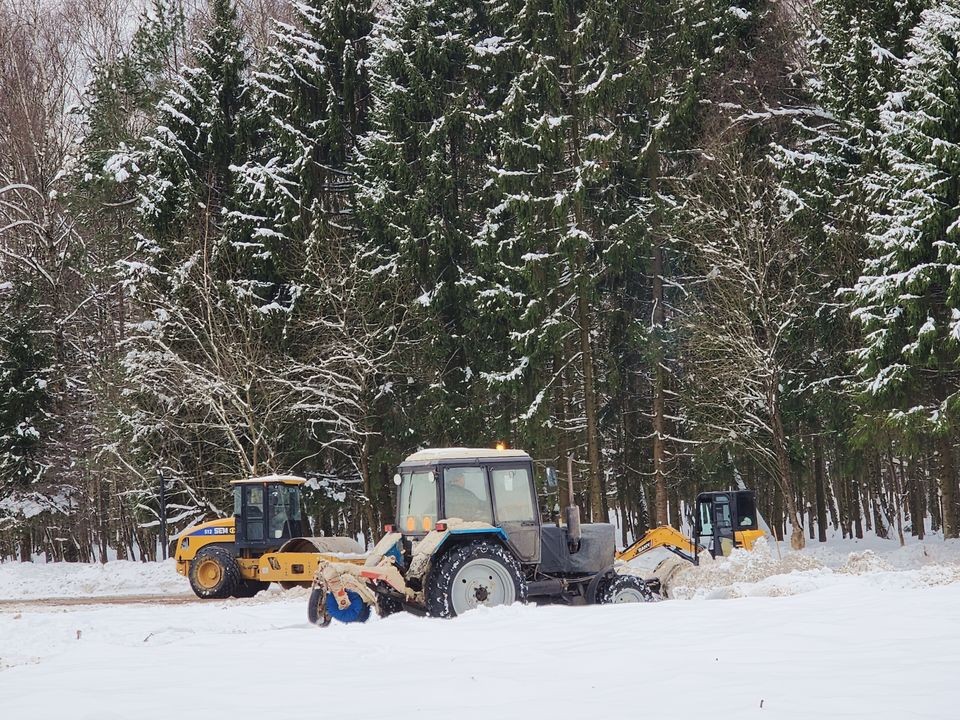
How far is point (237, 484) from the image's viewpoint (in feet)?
65.1

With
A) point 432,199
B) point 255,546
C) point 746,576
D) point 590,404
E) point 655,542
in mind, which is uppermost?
point 432,199

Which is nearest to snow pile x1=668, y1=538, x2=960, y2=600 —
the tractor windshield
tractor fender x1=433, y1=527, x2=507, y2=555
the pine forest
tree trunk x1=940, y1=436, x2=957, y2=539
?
tractor fender x1=433, y1=527, x2=507, y2=555

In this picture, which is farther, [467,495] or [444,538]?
[467,495]

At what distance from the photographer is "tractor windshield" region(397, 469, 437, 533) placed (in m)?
12.7

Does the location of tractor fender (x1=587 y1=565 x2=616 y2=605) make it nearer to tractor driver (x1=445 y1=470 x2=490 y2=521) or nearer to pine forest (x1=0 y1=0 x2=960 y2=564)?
tractor driver (x1=445 y1=470 x2=490 y2=521)

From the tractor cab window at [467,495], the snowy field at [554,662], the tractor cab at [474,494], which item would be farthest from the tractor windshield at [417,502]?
the snowy field at [554,662]

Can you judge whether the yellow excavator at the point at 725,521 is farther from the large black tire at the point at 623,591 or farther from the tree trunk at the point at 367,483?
the large black tire at the point at 623,591

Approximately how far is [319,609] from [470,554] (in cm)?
193

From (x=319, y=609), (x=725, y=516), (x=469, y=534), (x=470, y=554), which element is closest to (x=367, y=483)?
(x=725, y=516)

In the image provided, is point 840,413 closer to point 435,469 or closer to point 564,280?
point 564,280

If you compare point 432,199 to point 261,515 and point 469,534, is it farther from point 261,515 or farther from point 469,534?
point 469,534

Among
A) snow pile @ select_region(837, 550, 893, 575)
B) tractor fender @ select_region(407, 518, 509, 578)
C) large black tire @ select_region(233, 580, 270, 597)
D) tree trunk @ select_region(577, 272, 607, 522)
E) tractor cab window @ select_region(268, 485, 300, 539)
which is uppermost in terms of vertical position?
tree trunk @ select_region(577, 272, 607, 522)

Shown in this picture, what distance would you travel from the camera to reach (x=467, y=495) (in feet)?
41.9

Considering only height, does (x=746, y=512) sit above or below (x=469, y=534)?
below
